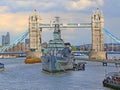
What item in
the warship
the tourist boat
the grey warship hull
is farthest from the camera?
the warship

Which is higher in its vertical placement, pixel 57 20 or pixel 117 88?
pixel 57 20

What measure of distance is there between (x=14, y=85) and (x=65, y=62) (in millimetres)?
31488

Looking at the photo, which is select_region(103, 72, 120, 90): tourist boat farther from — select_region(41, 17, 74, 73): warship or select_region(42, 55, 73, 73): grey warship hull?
select_region(41, 17, 74, 73): warship

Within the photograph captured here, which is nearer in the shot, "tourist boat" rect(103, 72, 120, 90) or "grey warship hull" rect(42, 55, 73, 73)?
"tourist boat" rect(103, 72, 120, 90)

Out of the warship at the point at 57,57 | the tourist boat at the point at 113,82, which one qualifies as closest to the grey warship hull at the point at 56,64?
the warship at the point at 57,57

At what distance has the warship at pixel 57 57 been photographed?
339ft

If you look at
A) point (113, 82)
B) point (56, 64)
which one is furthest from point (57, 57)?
point (113, 82)

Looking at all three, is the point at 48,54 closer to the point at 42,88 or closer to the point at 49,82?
the point at 49,82

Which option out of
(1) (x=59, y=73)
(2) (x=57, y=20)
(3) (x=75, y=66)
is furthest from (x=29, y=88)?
(2) (x=57, y=20)

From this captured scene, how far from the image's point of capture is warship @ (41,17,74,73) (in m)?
103

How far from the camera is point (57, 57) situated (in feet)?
344

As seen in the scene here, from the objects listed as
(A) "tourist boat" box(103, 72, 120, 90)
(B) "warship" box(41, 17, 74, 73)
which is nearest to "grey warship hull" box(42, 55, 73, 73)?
(B) "warship" box(41, 17, 74, 73)

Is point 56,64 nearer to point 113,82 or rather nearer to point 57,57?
point 57,57

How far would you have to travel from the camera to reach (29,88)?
69.8 metres
